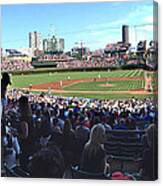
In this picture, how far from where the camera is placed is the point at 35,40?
3320mm

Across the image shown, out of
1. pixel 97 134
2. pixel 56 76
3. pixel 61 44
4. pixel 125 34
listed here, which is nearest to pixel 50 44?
pixel 61 44

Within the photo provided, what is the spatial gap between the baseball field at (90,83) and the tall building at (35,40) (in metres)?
0.14

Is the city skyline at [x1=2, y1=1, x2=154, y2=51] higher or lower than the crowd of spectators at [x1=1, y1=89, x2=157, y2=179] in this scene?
higher

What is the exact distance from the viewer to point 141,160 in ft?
10.5

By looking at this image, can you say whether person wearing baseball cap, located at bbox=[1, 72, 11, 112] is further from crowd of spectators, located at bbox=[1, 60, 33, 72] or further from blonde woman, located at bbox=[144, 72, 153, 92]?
blonde woman, located at bbox=[144, 72, 153, 92]

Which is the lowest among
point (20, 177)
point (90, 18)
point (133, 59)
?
point (20, 177)

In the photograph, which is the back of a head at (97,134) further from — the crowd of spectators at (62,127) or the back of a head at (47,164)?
the back of a head at (47,164)

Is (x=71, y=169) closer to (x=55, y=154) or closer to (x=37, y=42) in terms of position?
(x=55, y=154)

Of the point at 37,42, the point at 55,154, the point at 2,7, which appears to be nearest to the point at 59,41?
the point at 37,42

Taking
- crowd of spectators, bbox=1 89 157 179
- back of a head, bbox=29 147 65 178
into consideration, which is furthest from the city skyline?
back of a head, bbox=29 147 65 178

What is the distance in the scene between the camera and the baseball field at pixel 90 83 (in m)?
3.22

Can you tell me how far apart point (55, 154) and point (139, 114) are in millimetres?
471

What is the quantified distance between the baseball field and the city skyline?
0.48ft

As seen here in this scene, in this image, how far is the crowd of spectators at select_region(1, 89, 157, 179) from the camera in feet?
10.6
